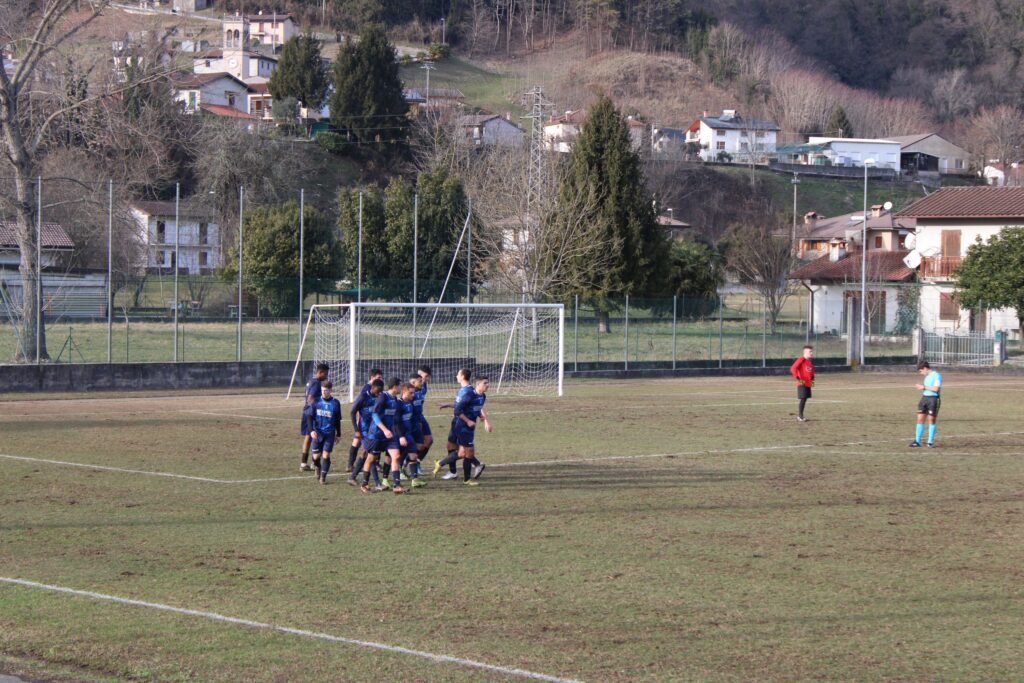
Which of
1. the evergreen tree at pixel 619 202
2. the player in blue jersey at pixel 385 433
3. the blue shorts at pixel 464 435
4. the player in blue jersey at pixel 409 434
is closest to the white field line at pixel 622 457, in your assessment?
the player in blue jersey at pixel 409 434

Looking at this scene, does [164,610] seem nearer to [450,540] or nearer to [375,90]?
[450,540]

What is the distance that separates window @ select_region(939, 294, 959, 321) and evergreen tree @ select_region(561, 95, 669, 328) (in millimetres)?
14398

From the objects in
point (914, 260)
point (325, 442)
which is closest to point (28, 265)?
point (325, 442)

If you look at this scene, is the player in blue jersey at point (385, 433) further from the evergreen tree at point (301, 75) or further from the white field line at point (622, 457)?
the evergreen tree at point (301, 75)

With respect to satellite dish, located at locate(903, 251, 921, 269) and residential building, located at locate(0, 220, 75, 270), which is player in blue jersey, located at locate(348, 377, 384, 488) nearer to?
residential building, located at locate(0, 220, 75, 270)

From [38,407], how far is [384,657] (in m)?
22.3

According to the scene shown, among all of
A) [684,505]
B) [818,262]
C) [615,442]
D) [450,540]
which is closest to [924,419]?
[615,442]

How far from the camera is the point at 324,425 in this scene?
16.5 m

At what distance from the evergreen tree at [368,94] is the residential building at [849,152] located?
51096mm

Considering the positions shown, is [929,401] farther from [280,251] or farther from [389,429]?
[280,251]

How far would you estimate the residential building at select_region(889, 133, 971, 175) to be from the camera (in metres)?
137

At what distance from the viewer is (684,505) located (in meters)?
15.3

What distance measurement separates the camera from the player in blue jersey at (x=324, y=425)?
16.4m

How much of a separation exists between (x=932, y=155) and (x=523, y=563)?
138m
